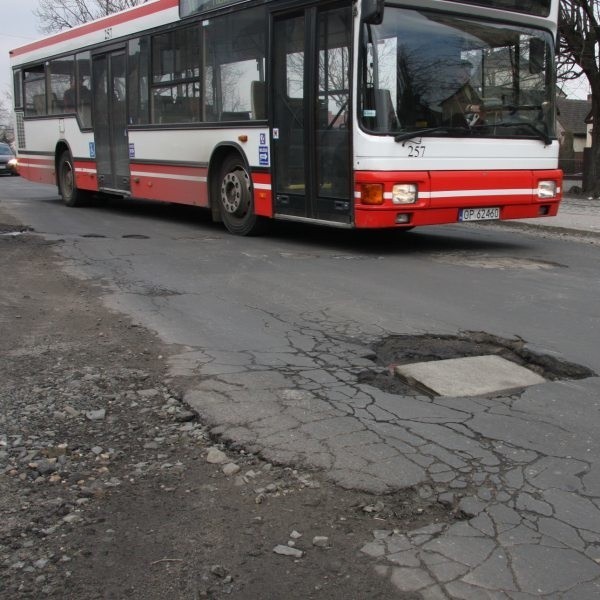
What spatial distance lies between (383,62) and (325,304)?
10.8 ft

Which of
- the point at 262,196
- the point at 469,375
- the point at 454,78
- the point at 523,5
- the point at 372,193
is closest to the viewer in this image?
the point at 469,375

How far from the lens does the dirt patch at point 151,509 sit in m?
2.39

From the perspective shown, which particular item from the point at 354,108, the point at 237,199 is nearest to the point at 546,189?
the point at 354,108

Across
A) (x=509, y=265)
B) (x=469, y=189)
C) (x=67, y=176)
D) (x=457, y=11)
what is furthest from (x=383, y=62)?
(x=67, y=176)

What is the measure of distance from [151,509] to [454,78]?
6.96m

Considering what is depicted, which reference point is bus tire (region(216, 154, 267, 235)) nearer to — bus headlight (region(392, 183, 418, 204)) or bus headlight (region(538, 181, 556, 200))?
bus headlight (region(392, 183, 418, 204))

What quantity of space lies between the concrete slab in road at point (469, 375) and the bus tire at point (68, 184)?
470 inches

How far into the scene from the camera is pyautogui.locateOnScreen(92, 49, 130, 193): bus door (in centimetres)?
1258

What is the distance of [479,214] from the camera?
8727 millimetres

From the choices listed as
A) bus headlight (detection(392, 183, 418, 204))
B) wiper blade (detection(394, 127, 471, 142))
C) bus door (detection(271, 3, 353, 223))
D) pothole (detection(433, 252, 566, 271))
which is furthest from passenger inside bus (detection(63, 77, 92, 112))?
pothole (detection(433, 252, 566, 271))

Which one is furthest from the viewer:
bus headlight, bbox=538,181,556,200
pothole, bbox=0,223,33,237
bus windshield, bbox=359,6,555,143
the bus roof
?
the bus roof

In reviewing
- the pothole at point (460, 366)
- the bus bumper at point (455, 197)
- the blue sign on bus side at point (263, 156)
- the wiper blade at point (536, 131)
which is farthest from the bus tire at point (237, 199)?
the pothole at point (460, 366)

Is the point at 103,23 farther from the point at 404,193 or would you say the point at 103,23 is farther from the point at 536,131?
the point at 536,131

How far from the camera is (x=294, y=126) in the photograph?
8.98 m
